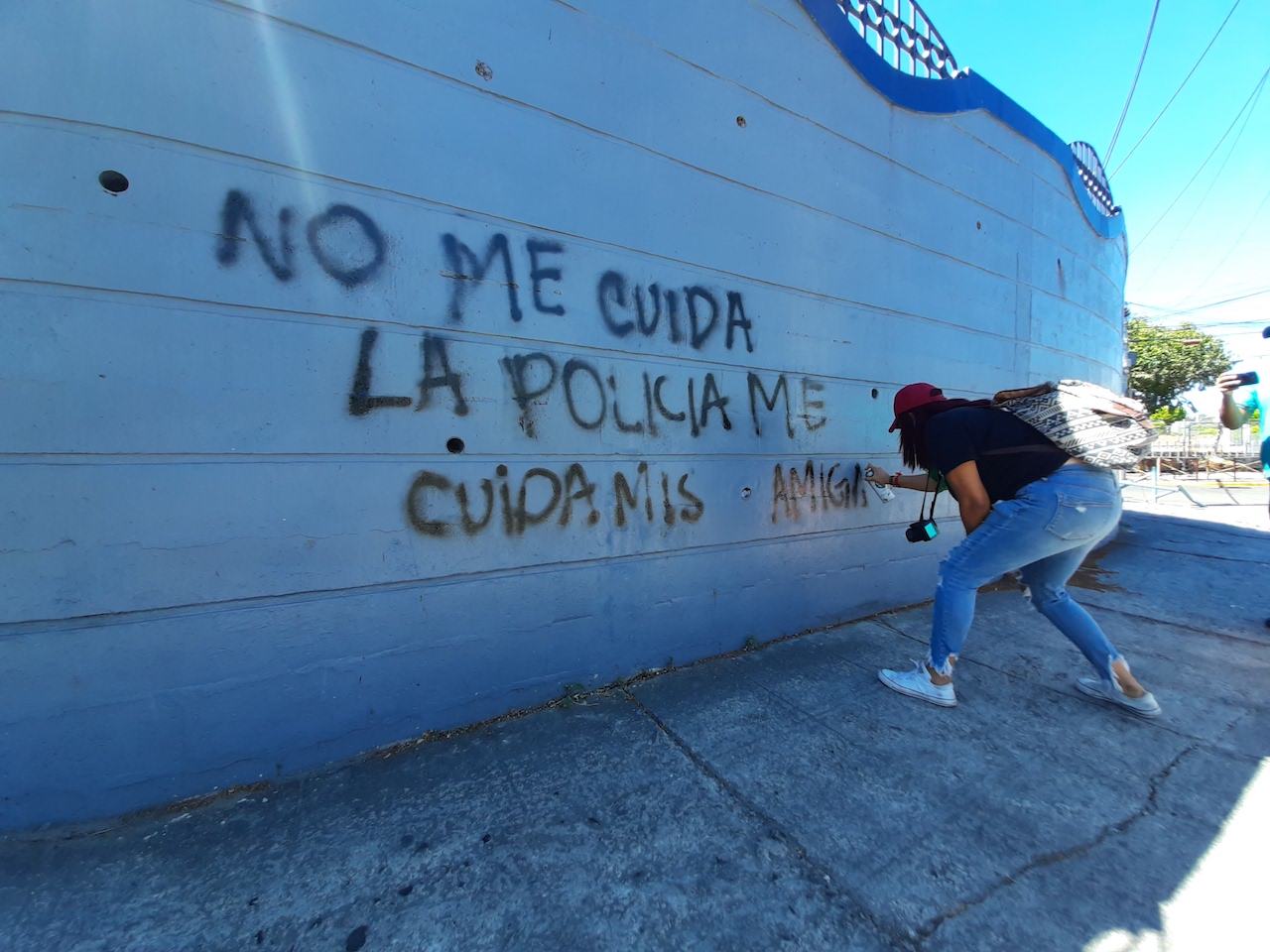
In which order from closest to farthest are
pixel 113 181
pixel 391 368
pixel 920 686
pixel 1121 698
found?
1. pixel 113 181
2. pixel 391 368
3. pixel 1121 698
4. pixel 920 686

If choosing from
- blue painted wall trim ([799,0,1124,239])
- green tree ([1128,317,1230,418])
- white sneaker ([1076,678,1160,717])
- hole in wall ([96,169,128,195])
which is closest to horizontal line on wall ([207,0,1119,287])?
blue painted wall trim ([799,0,1124,239])

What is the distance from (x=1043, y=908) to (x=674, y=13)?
361 cm

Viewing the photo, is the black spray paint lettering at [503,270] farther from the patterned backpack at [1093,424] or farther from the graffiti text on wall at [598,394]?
the patterned backpack at [1093,424]

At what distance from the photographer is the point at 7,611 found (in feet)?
5.12

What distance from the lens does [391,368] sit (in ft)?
6.59

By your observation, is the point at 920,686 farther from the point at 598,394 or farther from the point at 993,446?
the point at 598,394

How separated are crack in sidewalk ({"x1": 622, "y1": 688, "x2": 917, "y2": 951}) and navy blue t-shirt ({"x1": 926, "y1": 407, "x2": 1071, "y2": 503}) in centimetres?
143

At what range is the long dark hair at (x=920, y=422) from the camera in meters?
2.29

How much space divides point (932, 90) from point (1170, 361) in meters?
28.4

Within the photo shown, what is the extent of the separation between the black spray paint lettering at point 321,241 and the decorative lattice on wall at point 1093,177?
6.38 m

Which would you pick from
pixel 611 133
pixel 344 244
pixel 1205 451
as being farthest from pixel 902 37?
pixel 1205 451

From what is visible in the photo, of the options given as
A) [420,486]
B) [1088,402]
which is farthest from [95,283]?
[1088,402]

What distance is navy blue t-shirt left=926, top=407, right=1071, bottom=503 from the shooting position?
82.1 inches

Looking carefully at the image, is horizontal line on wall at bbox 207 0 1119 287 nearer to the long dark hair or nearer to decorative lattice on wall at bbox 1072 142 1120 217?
the long dark hair
